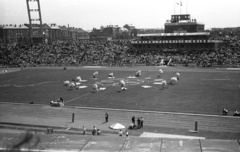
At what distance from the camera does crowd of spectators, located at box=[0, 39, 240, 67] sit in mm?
82938

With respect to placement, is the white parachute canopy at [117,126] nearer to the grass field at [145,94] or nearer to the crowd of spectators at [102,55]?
the grass field at [145,94]

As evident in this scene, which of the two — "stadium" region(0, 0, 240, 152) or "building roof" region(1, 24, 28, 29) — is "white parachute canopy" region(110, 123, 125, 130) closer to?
"stadium" region(0, 0, 240, 152)

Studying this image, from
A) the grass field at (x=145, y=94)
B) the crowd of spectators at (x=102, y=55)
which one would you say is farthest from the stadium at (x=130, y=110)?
the crowd of spectators at (x=102, y=55)

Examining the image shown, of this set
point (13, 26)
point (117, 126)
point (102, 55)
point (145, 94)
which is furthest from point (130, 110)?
point (13, 26)

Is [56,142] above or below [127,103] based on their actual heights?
above

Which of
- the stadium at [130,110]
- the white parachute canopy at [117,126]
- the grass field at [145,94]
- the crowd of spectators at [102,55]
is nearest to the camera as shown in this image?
the stadium at [130,110]

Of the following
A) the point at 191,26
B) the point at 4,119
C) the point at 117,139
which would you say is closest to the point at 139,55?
the point at 191,26

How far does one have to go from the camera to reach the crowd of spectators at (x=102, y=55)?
82938 mm

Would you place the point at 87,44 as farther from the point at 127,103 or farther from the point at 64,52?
the point at 127,103

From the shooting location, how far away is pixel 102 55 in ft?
313

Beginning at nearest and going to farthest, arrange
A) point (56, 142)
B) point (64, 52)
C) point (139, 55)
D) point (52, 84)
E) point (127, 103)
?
point (56, 142), point (127, 103), point (52, 84), point (139, 55), point (64, 52)

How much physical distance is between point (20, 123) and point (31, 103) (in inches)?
388

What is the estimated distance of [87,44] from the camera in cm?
10744

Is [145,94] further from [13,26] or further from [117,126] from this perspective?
[13,26]
